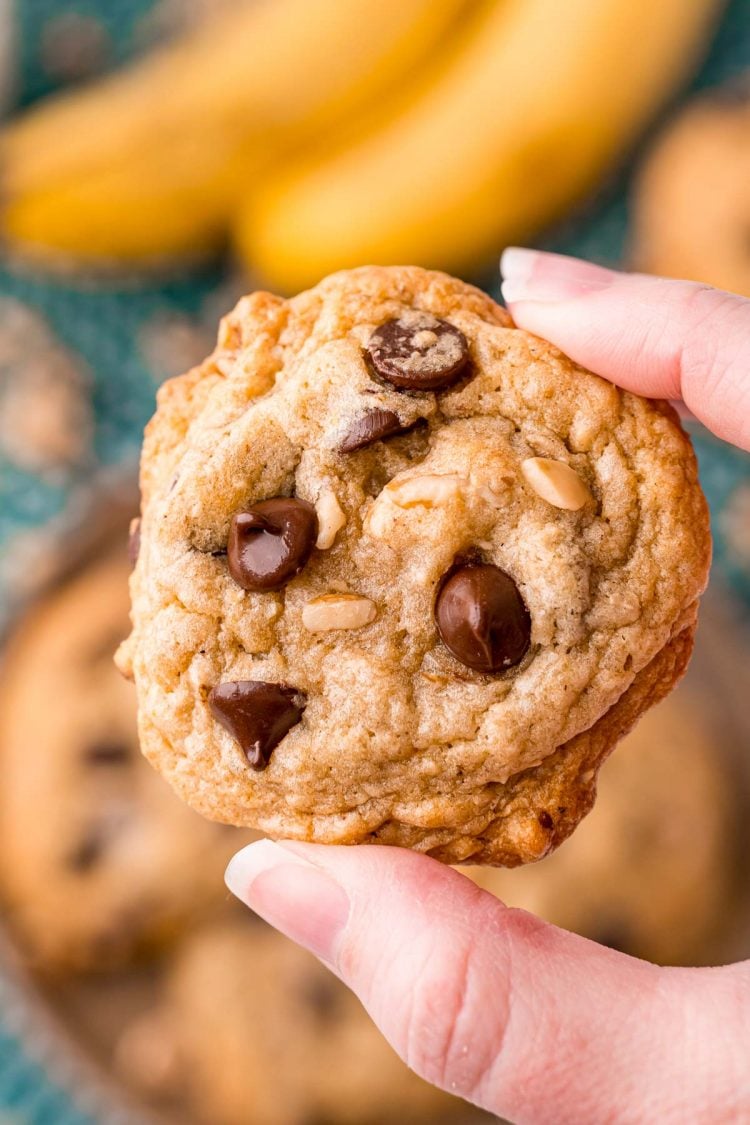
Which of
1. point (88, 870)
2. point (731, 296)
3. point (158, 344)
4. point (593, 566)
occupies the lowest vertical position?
point (88, 870)

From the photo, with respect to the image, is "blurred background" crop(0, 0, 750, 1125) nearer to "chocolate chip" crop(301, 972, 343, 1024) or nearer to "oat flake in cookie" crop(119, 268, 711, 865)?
"chocolate chip" crop(301, 972, 343, 1024)

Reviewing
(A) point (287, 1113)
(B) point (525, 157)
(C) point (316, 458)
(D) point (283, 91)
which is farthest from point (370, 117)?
(A) point (287, 1113)

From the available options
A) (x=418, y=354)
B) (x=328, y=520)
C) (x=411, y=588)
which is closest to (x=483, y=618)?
(x=411, y=588)

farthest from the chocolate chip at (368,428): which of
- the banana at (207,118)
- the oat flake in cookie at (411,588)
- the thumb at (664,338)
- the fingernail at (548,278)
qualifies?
the banana at (207,118)

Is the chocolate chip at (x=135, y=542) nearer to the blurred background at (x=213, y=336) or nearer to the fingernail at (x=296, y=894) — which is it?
the fingernail at (x=296, y=894)

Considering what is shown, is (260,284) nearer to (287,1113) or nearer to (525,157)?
(525,157)

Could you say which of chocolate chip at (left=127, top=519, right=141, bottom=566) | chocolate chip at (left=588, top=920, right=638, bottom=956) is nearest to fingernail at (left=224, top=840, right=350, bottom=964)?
chocolate chip at (left=127, top=519, right=141, bottom=566)

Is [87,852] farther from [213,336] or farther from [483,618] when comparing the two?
[483,618]
